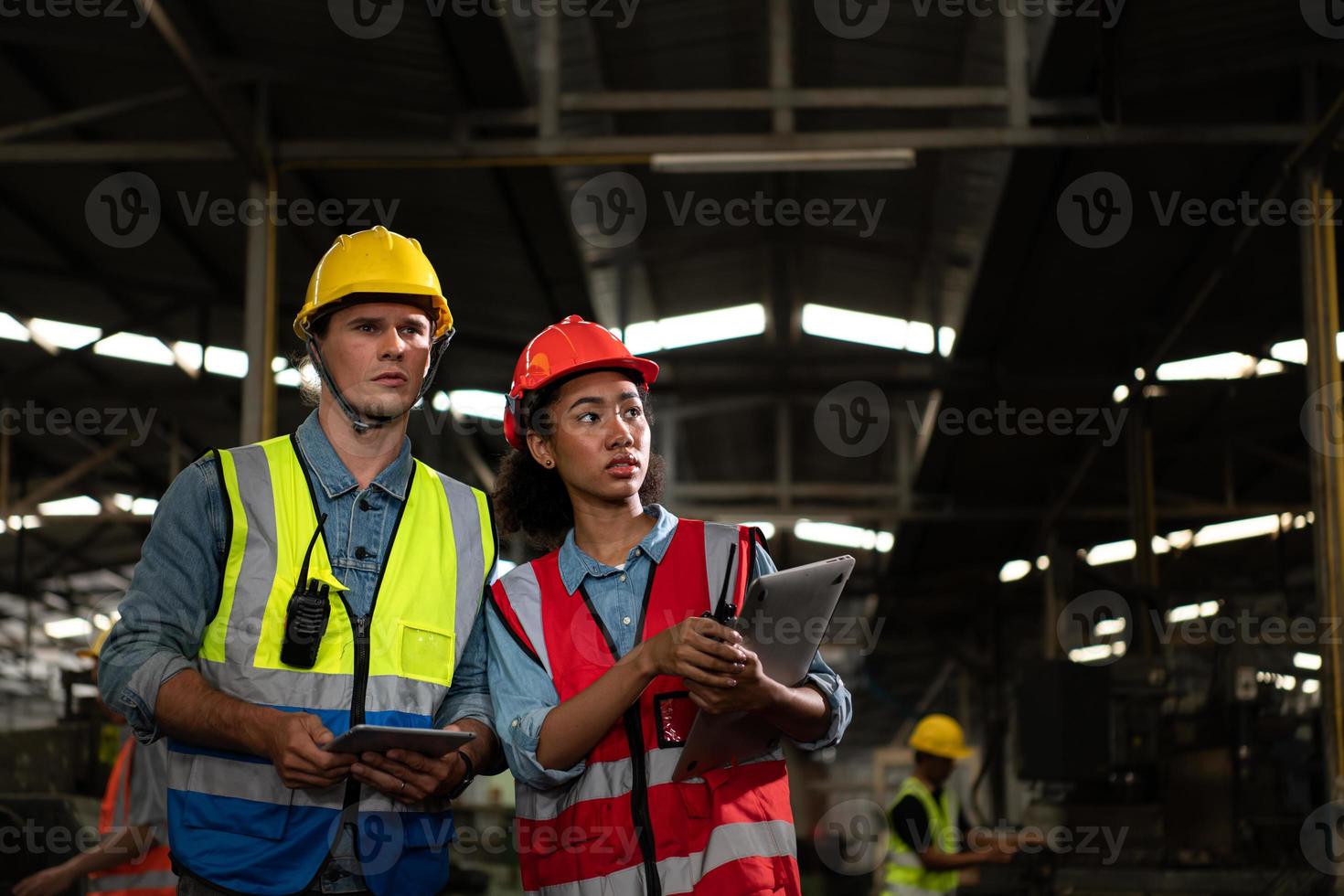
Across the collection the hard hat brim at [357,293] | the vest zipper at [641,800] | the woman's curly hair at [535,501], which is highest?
the hard hat brim at [357,293]

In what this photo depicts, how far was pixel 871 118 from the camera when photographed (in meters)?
11.7

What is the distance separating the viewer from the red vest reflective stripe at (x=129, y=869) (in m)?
6.05

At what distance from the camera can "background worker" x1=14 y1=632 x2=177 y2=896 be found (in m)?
5.91

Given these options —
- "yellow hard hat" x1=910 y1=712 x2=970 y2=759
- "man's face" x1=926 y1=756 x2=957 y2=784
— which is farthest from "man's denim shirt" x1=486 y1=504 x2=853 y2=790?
"yellow hard hat" x1=910 y1=712 x2=970 y2=759

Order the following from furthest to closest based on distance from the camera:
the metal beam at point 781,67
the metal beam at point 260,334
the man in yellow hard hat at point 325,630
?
1. the metal beam at point 781,67
2. the metal beam at point 260,334
3. the man in yellow hard hat at point 325,630

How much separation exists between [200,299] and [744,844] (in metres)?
11.6

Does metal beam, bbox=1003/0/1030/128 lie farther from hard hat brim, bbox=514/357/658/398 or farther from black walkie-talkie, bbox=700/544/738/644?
black walkie-talkie, bbox=700/544/738/644

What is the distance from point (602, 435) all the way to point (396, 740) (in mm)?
846

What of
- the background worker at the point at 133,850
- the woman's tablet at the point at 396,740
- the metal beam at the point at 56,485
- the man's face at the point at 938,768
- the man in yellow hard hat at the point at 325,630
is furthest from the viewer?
the metal beam at the point at 56,485

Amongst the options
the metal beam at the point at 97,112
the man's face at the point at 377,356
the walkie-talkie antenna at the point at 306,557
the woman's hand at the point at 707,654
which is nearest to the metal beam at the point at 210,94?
the metal beam at the point at 97,112

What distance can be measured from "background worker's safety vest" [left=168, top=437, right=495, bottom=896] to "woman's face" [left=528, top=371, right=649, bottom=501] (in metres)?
0.35

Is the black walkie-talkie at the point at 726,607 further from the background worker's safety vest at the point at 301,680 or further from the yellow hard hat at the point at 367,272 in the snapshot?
the yellow hard hat at the point at 367,272

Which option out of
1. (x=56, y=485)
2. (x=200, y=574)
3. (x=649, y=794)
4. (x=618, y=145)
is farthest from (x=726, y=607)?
(x=56, y=485)

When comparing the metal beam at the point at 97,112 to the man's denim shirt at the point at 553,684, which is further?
the metal beam at the point at 97,112
